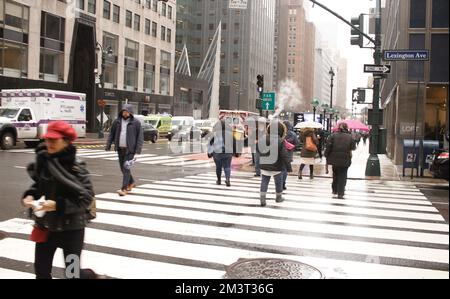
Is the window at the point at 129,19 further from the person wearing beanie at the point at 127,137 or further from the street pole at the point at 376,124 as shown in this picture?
the person wearing beanie at the point at 127,137

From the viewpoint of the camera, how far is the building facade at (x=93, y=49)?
39.5m

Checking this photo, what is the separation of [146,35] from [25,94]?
36075 mm

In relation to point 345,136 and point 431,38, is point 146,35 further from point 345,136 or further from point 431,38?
point 345,136

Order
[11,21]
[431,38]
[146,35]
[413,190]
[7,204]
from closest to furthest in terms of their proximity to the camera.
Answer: [7,204], [413,190], [431,38], [11,21], [146,35]

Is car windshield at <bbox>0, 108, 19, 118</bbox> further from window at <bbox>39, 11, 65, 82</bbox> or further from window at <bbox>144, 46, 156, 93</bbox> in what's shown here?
window at <bbox>144, 46, 156, 93</bbox>

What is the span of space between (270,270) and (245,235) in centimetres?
191

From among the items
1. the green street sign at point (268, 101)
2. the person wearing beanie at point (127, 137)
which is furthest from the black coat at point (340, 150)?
the green street sign at point (268, 101)

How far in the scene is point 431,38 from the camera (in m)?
20.4

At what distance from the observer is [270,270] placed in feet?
18.7

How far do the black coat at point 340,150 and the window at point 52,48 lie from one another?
35.7m

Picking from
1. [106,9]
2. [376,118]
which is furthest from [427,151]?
[106,9]

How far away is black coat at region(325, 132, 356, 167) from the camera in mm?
11383
